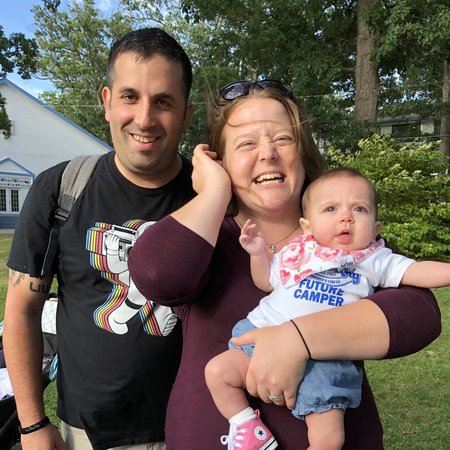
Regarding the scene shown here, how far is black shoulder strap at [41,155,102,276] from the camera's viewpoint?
2.15 metres

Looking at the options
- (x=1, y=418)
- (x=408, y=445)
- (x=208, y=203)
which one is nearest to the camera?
(x=208, y=203)

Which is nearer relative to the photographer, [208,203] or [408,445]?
[208,203]

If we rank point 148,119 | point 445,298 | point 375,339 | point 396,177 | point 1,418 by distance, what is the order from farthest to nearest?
point 396,177
point 445,298
point 1,418
point 148,119
point 375,339

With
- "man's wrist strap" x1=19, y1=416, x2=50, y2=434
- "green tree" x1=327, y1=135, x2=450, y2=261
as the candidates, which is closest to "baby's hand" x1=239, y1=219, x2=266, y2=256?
"man's wrist strap" x1=19, y1=416, x2=50, y2=434

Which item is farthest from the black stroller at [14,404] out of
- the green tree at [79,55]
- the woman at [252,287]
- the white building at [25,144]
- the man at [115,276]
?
the green tree at [79,55]

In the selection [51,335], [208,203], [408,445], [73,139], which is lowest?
[408,445]

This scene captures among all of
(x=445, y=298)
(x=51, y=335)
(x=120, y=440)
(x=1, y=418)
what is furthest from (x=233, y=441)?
(x=445, y=298)

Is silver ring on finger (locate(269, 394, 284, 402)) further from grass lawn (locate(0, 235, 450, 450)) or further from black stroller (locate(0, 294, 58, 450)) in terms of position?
grass lawn (locate(0, 235, 450, 450))

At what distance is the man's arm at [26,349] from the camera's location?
2211 mm

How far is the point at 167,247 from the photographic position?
1.46m

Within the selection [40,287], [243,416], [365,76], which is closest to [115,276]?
[40,287]

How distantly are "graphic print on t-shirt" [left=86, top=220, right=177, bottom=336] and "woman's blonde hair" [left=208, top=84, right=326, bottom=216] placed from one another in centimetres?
51

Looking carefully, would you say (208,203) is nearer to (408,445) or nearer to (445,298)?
(408,445)

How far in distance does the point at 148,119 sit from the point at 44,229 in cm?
66
